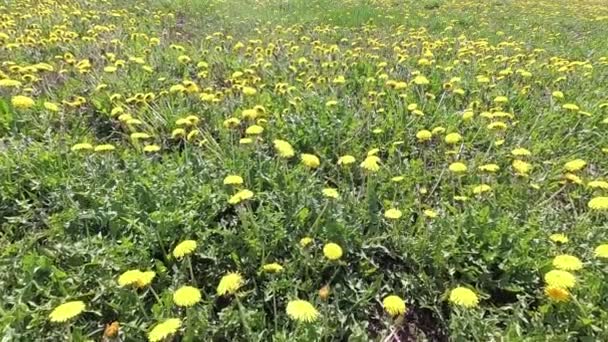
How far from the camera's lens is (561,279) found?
207 centimetres

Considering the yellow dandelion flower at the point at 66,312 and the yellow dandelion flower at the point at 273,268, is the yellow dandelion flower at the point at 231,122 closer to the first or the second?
the yellow dandelion flower at the point at 273,268

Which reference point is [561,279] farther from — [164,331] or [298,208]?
[164,331]

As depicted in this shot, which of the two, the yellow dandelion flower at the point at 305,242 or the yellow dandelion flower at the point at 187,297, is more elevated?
the yellow dandelion flower at the point at 187,297

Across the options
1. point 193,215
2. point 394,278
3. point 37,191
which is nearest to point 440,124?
point 394,278

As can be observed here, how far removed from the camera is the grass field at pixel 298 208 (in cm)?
218

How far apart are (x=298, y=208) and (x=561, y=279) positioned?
4.78ft

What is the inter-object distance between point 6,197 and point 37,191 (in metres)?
0.18

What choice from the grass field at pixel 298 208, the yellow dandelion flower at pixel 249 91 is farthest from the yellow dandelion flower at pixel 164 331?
the yellow dandelion flower at pixel 249 91

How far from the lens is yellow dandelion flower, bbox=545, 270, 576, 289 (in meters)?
2.05

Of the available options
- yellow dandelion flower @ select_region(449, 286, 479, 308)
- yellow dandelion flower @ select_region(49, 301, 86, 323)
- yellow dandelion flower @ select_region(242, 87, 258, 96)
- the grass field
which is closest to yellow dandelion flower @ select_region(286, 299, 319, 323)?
the grass field

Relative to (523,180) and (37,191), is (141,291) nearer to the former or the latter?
(37,191)

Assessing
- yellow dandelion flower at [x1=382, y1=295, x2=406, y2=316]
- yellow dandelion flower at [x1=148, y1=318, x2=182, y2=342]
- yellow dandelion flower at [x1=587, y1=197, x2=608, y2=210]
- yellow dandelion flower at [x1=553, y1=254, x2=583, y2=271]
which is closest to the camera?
yellow dandelion flower at [x1=148, y1=318, x2=182, y2=342]

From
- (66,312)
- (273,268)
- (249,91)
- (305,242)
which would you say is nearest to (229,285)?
(273,268)

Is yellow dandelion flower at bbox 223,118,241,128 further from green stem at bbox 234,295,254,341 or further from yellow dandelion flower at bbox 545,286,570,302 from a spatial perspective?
yellow dandelion flower at bbox 545,286,570,302
